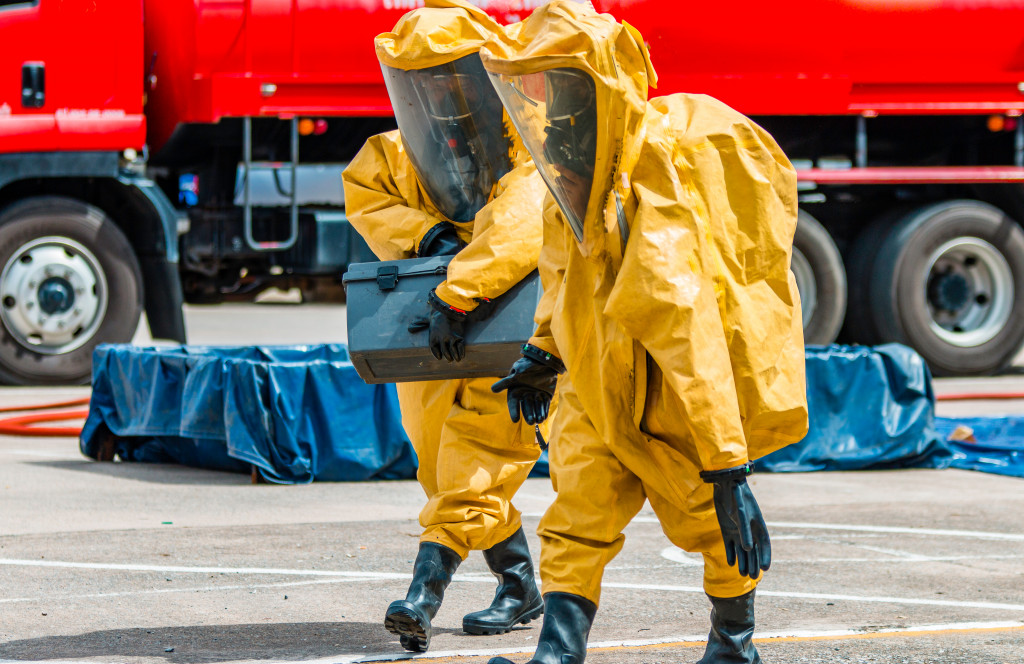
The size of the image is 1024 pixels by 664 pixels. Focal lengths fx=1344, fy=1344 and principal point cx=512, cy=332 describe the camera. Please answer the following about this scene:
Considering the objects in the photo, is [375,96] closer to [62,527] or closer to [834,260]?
[834,260]

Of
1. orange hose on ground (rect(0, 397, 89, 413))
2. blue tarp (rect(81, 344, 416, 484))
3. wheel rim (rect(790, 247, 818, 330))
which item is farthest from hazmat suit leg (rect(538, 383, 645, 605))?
wheel rim (rect(790, 247, 818, 330))

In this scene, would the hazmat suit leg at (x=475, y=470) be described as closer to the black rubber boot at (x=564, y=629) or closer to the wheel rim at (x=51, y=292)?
the black rubber boot at (x=564, y=629)

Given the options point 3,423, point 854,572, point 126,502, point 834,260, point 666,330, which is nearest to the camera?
point 666,330

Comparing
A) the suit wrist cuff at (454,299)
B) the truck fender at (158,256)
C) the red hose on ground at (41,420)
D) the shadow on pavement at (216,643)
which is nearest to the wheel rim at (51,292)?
the truck fender at (158,256)

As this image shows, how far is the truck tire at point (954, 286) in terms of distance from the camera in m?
11.2

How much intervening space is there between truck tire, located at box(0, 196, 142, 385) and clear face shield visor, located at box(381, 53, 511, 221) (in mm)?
6267

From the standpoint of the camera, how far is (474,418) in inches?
166

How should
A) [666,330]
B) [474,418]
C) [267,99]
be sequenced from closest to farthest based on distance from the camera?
1. [666,330]
2. [474,418]
3. [267,99]

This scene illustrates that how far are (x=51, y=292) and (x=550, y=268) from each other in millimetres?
7551

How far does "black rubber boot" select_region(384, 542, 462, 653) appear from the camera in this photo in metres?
3.77

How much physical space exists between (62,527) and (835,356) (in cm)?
427

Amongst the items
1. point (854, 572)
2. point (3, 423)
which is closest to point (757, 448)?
point (854, 572)

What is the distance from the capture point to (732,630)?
3398 mm

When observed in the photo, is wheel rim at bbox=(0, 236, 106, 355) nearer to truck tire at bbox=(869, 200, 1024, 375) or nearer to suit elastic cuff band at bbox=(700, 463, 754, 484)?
truck tire at bbox=(869, 200, 1024, 375)
